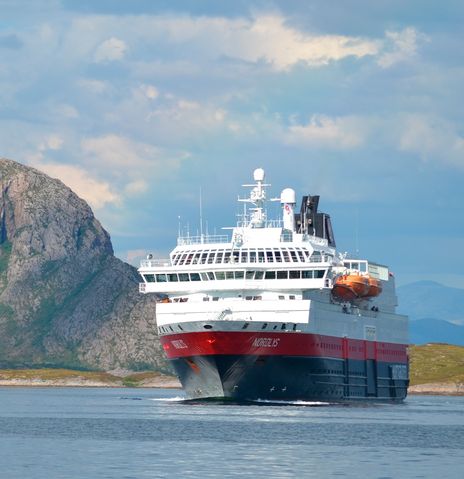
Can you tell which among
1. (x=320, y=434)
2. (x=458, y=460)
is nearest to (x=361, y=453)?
(x=458, y=460)

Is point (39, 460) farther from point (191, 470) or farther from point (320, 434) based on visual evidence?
point (320, 434)

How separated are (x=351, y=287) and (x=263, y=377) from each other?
20351 millimetres

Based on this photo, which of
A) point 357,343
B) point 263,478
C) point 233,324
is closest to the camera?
point 263,478

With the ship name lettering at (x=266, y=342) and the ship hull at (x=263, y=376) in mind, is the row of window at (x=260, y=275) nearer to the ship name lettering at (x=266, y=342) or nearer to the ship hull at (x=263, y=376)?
the ship name lettering at (x=266, y=342)

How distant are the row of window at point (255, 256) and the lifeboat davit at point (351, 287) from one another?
7.25m

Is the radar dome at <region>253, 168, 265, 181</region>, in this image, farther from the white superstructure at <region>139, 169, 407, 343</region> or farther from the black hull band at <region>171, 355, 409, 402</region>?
the black hull band at <region>171, 355, 409, 402</region>

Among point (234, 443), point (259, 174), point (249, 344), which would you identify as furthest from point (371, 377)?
point (234, 443)

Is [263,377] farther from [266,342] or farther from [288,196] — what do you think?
[288,196]

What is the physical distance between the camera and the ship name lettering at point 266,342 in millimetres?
143450

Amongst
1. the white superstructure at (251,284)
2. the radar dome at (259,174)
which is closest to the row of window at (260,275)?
the white superstructure at (251,284)

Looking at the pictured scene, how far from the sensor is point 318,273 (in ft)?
493

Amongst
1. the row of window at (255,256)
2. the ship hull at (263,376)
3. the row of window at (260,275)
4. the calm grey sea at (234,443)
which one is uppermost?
the row of window at (255,256)

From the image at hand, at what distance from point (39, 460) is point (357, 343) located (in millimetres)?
83174

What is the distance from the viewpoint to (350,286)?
6304 inches
